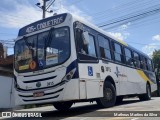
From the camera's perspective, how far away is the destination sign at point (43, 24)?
9508mm

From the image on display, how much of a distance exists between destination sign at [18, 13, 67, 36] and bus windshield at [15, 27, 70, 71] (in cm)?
31

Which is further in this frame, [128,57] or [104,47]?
[128,57]

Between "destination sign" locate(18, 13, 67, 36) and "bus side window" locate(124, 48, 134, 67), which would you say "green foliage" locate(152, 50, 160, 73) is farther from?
"destination sign" locate(18, 13, 67, 36)

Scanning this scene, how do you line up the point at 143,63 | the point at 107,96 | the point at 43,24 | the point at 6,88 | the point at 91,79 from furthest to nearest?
the point at 6,88
the point at 143,63
the point at 107,96
the point at 43,24
the point at 91,79

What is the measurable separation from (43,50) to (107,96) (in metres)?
3.33

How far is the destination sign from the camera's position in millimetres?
9508

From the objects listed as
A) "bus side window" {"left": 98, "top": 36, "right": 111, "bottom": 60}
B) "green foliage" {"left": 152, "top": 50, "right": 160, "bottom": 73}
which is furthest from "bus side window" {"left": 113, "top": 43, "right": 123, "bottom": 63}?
"green foliage" {"left": 152, "top": 50, "right": 160, "bottom": 73}

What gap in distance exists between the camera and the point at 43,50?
9234mm

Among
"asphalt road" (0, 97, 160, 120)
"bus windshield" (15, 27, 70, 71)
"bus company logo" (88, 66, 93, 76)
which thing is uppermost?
"bus windshield" (15, 27, 70, 71)

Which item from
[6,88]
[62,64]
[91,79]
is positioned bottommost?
[91,79]

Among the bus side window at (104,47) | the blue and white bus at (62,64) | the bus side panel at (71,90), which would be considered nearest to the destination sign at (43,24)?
the blue and white bus at (62,64)

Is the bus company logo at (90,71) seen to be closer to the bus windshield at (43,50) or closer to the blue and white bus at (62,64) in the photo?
the blue and white bus at (62,64)

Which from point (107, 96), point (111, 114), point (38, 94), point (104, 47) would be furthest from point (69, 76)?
point (104, 47)

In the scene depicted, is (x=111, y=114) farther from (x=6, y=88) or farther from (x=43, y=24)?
(x=6, y=88)
